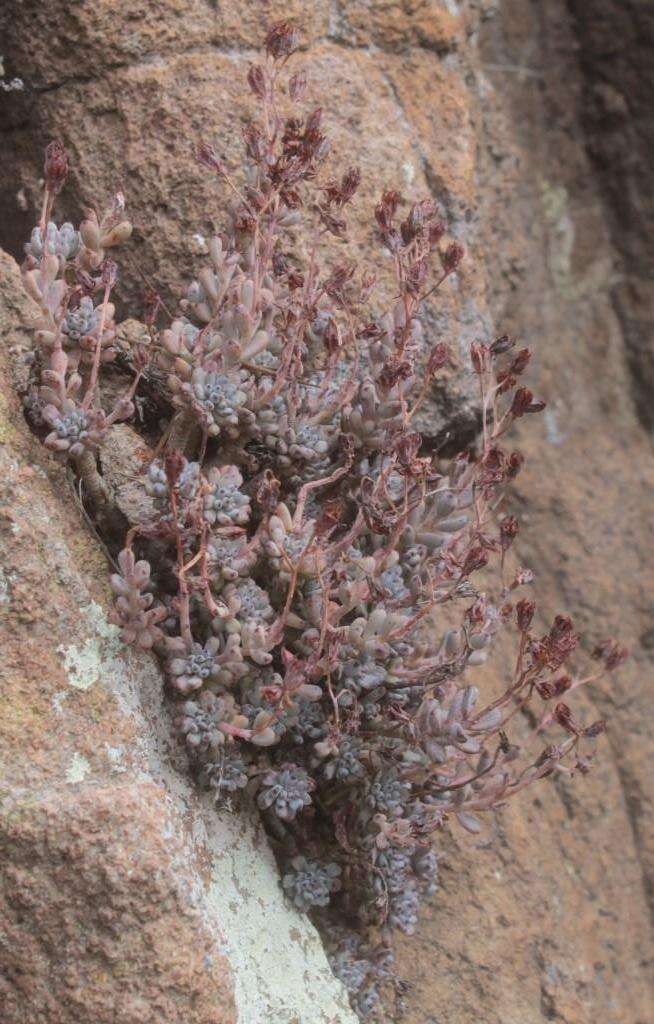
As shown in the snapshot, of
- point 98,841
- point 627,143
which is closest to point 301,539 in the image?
point 98,841

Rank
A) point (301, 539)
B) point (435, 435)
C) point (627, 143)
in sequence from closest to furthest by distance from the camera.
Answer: point (301, 539)
point (435, 435)
point (627, 143)

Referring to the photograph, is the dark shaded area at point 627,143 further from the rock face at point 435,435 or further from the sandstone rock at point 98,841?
the sandstone rock at point 98,841

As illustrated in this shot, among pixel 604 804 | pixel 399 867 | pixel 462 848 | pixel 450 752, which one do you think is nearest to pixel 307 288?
pixel 450 752

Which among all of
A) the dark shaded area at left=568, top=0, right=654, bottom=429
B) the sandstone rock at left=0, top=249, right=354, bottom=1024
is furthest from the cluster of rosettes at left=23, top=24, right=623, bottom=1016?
the dark shaded area at left=568, top=0, right=654, bottom=429

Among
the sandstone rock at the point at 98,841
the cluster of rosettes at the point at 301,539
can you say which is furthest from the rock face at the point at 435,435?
the cluster of rosettes at the point at 301,539

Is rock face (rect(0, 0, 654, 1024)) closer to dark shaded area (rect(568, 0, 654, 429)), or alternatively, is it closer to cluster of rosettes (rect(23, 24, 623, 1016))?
dark shaded area (rect(568, 0, 654, 429))

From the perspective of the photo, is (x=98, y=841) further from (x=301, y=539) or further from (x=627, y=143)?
(x=627, y=143)

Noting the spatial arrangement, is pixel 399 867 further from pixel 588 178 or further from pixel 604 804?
pixel 588 178
